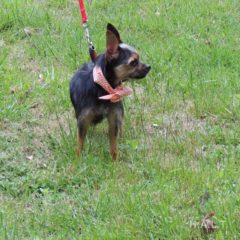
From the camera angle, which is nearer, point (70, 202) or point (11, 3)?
point (70, 202)

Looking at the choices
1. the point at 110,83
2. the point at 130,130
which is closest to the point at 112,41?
the point at 110,83

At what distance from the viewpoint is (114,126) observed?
493 cm

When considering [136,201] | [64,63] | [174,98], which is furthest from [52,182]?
[64,63]

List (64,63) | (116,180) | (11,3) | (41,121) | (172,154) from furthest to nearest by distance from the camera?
(11,3)
(64,63)
(41,121)
(172,154)
(116,180)

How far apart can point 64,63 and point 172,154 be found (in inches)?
85.3

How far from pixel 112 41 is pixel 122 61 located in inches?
7.5

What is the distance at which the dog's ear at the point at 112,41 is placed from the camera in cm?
455

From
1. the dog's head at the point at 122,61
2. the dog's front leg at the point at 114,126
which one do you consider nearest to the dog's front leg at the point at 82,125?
the dog's front leg at the point at 114,126

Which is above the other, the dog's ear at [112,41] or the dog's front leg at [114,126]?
the dog's ear at [112,41]

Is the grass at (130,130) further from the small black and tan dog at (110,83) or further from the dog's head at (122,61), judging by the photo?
the dog's head at (122,61)

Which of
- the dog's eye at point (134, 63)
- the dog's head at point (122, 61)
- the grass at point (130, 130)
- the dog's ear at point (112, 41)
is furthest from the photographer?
the dog's eye at point (134, 63)

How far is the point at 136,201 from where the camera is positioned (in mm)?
4070

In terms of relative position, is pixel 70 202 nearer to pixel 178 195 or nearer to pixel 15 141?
pixel 178 195

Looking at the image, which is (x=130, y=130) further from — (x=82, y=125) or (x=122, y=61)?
(x=122, y=61)
